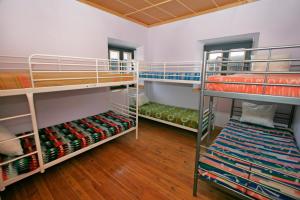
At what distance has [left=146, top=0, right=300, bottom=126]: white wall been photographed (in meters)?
2.46

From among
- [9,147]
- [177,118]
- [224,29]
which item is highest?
[224,29]

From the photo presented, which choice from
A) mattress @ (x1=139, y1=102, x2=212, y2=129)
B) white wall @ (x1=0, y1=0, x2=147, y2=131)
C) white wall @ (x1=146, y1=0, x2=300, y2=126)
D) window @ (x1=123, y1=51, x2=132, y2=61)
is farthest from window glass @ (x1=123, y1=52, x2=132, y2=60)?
mattress @ (x1=139, y1=102, x2=212, y2=129)

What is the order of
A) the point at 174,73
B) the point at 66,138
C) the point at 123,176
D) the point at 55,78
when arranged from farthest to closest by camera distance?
the point at 174,73
the point at 66,138
the point at 123,176
the point at 55,78

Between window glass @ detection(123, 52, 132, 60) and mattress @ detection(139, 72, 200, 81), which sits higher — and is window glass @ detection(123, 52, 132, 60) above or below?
above

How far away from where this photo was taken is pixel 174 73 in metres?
3.26

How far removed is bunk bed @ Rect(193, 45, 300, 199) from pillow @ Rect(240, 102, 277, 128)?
1.23 feet

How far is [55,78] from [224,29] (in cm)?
332

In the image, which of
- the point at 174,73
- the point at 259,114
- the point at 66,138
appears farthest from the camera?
the point at 174,73

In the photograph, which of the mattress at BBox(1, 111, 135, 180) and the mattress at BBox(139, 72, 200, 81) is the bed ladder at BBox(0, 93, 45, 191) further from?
the mattress at BBox(139, 72, 200, 81)

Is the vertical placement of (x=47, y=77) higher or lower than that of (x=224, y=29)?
lower

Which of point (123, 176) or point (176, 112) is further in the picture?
point (176, 112)

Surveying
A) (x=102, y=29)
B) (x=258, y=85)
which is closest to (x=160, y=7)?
(x=102, y=29)

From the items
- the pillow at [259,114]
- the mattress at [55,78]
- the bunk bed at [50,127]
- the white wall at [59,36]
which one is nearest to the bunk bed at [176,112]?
the pillow at [259,114]

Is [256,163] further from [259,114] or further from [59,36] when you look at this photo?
[59,36]
